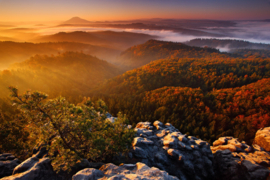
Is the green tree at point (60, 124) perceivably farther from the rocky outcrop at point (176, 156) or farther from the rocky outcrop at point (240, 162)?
the rocky outcrop at point (240, 162)

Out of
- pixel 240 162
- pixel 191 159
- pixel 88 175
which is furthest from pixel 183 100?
pixel 88 175

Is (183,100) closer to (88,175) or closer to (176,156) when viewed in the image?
(176,156)

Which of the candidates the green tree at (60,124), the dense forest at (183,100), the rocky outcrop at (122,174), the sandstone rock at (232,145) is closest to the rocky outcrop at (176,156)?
the rocky outcrop at (122,174)

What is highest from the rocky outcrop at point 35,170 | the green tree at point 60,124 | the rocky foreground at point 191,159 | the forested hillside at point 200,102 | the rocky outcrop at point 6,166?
the green tree at point 60,124

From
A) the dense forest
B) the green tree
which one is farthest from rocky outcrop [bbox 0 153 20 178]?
the green tree

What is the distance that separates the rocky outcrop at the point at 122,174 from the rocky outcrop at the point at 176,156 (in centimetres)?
→ 878

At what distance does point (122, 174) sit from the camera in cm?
1487

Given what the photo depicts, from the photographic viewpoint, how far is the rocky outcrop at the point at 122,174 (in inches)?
542

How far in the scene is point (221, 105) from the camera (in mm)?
84000

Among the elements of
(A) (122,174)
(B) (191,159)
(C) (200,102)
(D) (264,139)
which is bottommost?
(C) (200,102)

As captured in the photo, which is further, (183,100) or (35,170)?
(183,100)

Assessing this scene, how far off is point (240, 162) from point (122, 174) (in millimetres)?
33686

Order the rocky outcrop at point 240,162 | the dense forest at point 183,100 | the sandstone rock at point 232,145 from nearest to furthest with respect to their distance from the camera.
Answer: the rocky outcrop at point 240,162 → the sandstone rock at point 232,145 → the dense forest at point 183,100

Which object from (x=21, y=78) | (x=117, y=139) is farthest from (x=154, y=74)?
(x=21, y=78)
